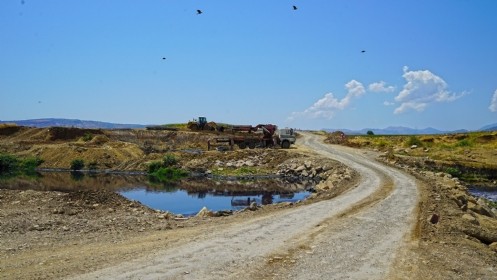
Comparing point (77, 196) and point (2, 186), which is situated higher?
point (77, 196)

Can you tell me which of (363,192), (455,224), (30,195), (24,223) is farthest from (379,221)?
(30,195)

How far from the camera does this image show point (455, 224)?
15.8 metres

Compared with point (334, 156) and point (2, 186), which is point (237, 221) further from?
point (334, 156)

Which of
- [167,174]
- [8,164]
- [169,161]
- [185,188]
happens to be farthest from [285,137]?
[8,164]

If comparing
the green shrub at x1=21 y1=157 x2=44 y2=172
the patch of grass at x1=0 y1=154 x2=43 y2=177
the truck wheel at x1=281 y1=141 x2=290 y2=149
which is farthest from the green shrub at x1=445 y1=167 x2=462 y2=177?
the green shrub at x1=21 y1=157 x2=44 y2=172

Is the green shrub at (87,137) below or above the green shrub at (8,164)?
above

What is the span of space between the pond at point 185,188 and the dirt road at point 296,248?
9.72m

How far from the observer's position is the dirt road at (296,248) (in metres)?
10.1

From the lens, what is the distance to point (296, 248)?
1232cm

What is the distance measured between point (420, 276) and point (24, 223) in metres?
12.4

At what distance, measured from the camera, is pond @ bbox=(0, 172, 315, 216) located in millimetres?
28484

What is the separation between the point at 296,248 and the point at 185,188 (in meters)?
24.9

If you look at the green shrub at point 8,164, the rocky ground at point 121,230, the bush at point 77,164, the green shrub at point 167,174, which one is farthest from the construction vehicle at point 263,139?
the rocky ground at point 121,230

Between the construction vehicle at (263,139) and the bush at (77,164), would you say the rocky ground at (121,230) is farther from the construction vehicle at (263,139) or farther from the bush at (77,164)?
the bush at (77,164)
